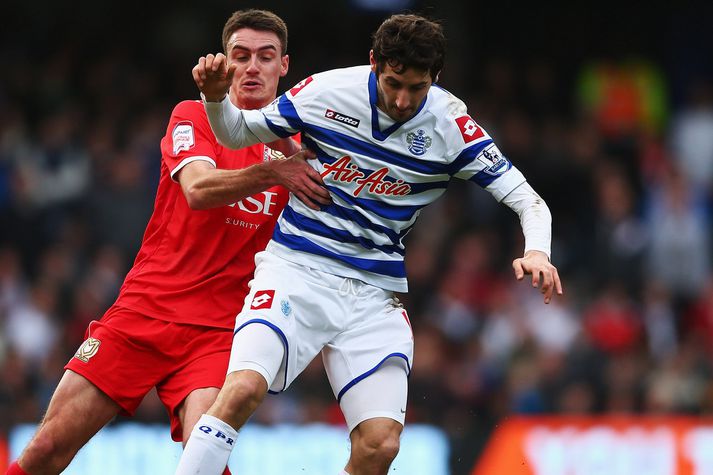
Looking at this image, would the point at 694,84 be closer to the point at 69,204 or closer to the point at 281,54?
the point at 69,204

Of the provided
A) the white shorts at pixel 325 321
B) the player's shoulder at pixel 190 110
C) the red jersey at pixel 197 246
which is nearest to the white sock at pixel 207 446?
the white shorts at pixel 325 321

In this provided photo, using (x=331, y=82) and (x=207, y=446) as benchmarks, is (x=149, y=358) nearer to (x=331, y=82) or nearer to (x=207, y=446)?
(x=207, y=446)

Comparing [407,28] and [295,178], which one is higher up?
[407,28]

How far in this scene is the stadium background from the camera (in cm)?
1230

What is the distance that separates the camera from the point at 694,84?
53.5 feet

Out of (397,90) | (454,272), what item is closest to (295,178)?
(397,90)

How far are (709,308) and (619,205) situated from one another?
1436 millimetres

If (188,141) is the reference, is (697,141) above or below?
below

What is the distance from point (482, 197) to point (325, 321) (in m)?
8.70

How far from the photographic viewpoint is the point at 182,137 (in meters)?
6.46

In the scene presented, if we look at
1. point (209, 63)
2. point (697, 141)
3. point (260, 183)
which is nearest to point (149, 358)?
point (260, 183)

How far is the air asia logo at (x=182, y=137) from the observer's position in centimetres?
643

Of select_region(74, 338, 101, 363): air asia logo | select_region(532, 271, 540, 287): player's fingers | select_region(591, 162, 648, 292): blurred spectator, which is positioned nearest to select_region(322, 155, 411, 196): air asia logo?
select_region(532, 271, 540, 287): player's fingers

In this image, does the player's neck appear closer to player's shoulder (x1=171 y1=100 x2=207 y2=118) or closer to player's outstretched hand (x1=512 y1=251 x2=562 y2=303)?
player's shoulder (x1=171 y1=100 x2=207 y2=118)
